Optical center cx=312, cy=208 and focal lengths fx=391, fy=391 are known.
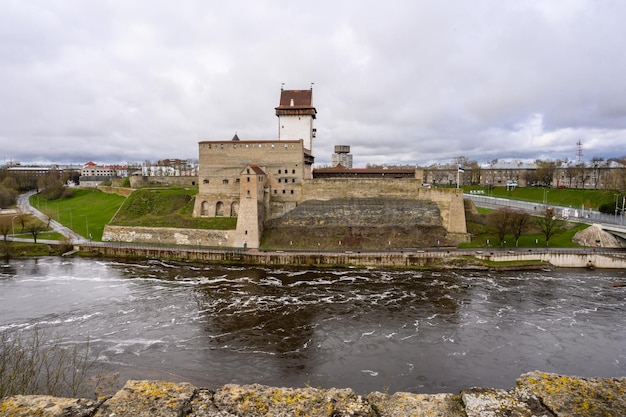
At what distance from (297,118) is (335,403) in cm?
4553

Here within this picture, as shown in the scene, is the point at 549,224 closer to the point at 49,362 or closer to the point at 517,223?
the point at 517,223

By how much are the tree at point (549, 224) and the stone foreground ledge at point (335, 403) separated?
37.2 meters

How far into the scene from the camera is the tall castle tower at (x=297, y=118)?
47.3 metres

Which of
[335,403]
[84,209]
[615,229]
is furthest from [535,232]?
[84,209]

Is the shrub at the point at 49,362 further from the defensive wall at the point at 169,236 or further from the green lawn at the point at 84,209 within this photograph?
the green lawn at the point at 84,209

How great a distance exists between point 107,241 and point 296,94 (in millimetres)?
27314

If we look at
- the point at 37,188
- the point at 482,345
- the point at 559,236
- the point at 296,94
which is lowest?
the point at 482,345

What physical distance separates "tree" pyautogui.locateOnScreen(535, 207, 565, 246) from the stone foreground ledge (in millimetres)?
37247

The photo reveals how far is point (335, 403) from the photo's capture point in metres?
4.08

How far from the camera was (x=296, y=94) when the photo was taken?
160 ft

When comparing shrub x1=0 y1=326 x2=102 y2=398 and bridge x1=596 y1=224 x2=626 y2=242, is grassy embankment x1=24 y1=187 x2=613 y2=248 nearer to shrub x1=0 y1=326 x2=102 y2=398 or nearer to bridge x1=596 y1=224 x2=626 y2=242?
bridge x1=596 y1=224 x2=626 y2=242

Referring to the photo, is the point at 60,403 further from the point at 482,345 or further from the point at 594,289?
the point at 594,289

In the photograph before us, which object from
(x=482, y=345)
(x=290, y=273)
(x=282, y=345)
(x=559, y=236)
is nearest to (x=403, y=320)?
(x=482, y=345)

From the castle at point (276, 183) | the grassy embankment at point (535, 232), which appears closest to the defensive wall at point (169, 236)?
the castle at point (276, 183)
